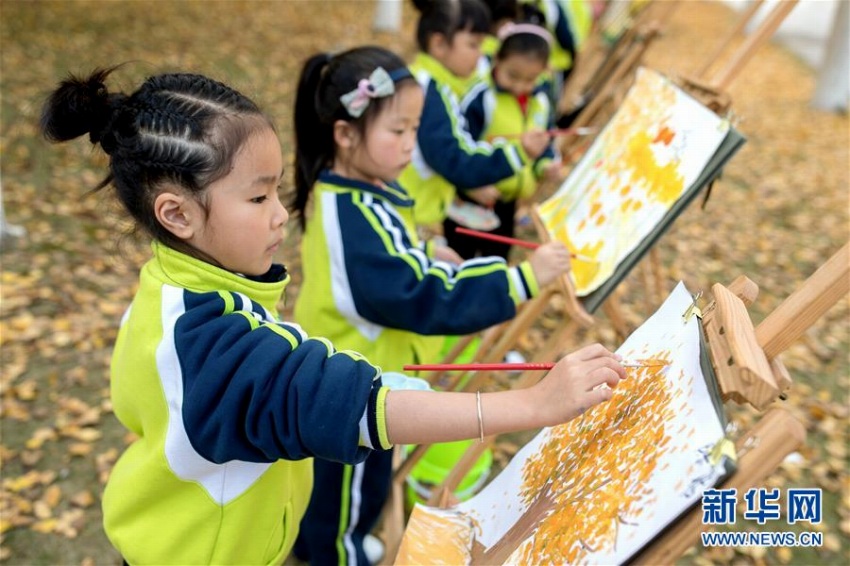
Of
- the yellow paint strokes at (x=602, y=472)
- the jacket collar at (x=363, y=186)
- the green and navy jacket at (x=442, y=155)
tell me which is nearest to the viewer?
the yellow paint strokes at (x=602, y=472)

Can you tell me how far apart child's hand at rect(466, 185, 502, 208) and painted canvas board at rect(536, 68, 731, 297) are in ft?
2.30

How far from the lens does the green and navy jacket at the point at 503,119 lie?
354cm

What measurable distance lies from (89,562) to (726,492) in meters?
2.41

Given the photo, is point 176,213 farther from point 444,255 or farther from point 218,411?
point 444,255

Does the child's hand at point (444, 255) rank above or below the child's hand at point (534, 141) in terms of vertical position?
below

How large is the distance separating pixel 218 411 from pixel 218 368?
0.25 feet

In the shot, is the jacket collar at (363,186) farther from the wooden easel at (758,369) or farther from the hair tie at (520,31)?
the hair tie at (520,31)

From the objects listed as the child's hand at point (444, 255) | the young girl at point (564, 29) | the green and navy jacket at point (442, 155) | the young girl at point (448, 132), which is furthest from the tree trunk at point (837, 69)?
the child's hand at point (444, 255)

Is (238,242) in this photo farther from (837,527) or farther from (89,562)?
(837,527)

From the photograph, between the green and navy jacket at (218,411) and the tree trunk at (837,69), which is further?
the tree trunk at (837,69)

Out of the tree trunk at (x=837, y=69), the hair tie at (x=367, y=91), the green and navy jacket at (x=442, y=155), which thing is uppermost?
the tree trunk at (x=837, y=69)

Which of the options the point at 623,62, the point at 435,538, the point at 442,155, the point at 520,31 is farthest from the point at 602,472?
the point at 623,62

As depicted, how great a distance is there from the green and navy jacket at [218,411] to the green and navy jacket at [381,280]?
0.45 metres

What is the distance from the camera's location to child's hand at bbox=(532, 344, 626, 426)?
1.16 meters
